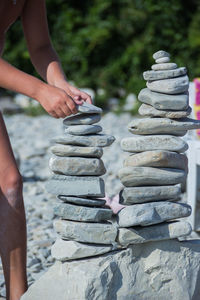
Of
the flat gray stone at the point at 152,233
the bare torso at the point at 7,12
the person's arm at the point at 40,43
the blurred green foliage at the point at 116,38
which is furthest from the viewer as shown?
the blurred green foliage at the point at 116,38

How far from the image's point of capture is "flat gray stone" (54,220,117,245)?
2650 mm

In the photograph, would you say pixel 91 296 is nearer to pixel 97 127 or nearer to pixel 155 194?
pixel 155 194

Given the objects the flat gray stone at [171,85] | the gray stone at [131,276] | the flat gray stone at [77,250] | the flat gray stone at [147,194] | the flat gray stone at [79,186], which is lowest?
the gray stone at [131,276]

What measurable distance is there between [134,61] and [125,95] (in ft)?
2.44

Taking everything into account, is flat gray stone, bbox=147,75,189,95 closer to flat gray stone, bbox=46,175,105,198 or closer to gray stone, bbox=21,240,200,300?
flat gray stone, bbox=46,175,105,198

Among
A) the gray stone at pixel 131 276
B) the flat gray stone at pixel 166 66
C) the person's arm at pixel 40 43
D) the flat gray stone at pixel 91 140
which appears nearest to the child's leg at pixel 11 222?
the gray stone at pixel 131 276

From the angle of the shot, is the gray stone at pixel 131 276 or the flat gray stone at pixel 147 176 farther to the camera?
the flat gray stone at pixel 147 176

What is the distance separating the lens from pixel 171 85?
8.96ft

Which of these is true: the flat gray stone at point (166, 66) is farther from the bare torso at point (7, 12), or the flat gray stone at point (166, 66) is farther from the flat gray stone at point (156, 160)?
the bare torso at point (7, 12)

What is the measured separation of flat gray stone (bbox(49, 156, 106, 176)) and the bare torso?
0.78 metres

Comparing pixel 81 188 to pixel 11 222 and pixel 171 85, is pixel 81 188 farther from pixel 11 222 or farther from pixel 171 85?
pixel 171 85

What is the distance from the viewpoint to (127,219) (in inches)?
105

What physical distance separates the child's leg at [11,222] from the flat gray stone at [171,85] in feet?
2.47

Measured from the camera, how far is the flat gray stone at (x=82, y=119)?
105 inches
